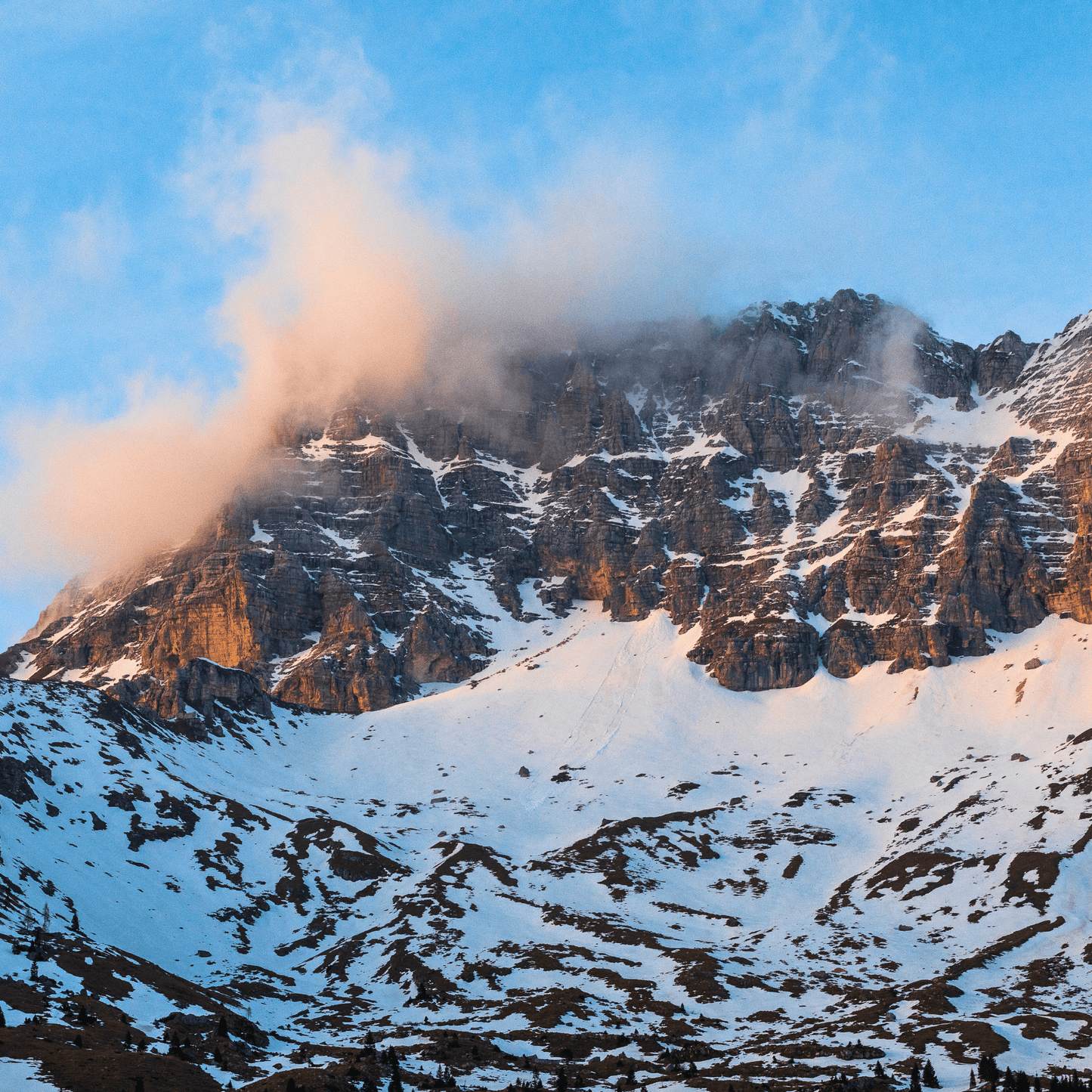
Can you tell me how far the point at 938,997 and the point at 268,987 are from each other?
80645 millimetres

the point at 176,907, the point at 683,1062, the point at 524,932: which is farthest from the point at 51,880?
the point at 683,1062

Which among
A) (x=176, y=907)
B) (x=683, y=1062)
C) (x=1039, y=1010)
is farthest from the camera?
(x=176, y=907)

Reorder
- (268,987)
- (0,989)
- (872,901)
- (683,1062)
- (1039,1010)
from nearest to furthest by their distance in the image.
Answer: (0,989) < (683,1062) < (1039,1010) < (268,987) < (872,901)

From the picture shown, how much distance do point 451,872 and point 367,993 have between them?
159 feet

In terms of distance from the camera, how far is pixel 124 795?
Result: 197 m

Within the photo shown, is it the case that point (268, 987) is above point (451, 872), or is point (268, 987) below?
below

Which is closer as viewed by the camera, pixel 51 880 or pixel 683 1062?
pixel 683 1062

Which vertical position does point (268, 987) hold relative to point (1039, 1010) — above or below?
above

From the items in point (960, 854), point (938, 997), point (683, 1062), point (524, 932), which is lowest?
point (683, 1062)

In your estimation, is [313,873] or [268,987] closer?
[268,987]

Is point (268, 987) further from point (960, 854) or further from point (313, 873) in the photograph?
point (960, 854)

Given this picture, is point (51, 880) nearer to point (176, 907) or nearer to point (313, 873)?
point (176, 907)

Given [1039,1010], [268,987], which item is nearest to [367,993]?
[268,987]

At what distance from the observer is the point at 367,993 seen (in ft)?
497
